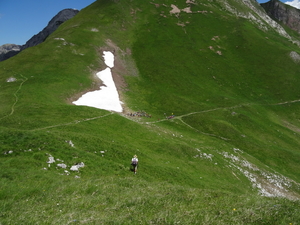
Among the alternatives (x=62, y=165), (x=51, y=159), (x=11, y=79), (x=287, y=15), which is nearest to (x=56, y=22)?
(x=11, y=79)

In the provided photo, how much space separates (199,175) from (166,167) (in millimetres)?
6387

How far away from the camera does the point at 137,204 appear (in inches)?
566

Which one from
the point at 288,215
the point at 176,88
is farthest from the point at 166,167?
the point at 176,88

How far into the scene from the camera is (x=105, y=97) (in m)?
62.4

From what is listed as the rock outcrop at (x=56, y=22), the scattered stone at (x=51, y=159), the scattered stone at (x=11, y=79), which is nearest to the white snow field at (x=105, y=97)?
the scattered stone at (x=11, y=79)

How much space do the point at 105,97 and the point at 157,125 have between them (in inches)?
740

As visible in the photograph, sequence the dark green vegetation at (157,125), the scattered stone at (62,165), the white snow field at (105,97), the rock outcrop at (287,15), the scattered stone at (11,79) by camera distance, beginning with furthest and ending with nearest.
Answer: the rock outcrop at (287,15) < the scattered stone at (11,79) < the white snow field at (105,97) < the scattered stone at (62,165) < the dark green vegetation at (157,125)

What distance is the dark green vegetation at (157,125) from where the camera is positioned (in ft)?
47.9

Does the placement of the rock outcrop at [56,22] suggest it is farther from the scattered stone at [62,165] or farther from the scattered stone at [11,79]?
the scattered stone at [62,165]

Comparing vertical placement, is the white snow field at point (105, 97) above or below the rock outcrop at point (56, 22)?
below

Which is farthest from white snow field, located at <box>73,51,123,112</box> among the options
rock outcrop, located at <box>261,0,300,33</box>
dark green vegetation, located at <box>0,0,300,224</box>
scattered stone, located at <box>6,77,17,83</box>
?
rock outcrop, located at <box>261,0,300,33</box>

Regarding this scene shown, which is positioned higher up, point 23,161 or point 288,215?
point 288,215

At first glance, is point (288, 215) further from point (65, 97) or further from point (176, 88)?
point (176, 88)

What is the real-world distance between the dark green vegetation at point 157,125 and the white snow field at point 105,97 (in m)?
3.21
